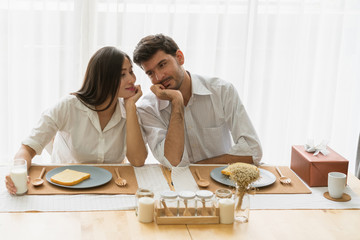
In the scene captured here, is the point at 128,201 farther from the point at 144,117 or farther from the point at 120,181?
the point at 144,117

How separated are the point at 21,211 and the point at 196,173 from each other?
30.5 inches

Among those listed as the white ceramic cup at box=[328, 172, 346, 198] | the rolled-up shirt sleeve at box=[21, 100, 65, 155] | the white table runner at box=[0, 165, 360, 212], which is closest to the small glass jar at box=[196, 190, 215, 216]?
the white table runner at box=[0, 165, 360, 212]

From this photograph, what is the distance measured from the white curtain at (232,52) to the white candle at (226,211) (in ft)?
6.00

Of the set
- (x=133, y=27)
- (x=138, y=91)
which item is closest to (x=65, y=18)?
(x=133, y=27)

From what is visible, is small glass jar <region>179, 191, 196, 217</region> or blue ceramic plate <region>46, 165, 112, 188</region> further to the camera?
blue ceramic plate <region>46, 165, 112, 188</region>

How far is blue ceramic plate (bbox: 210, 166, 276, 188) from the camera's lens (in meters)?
A: 1.89

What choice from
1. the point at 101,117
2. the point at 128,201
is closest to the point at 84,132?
the point at 101,117

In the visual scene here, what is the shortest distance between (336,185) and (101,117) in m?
1.19

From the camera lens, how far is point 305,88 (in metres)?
3.61

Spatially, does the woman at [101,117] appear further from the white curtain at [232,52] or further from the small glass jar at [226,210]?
the white curtain at [232,52]

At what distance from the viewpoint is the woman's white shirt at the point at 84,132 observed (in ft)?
7.29

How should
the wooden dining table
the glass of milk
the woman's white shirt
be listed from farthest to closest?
the woman's white shirt, the glass of milk, the wooden dining table

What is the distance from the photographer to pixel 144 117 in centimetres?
236

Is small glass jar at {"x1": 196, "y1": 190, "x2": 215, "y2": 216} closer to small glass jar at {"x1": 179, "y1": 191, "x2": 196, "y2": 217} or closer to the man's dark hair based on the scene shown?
small glass jar at {"x1": 179, "y1": 191, "x2": 196, "y2": 217}
